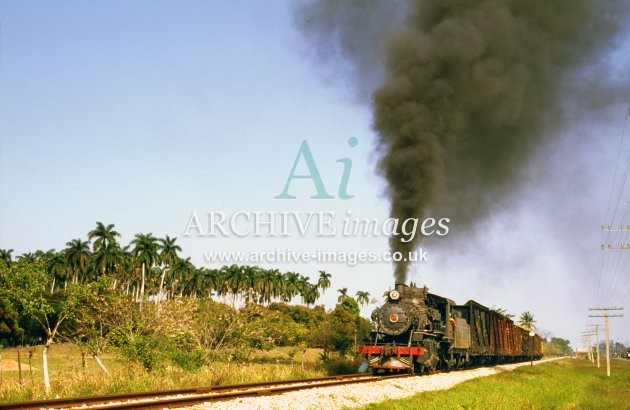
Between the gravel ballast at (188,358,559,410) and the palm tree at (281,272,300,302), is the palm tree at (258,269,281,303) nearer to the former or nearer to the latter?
the palm tree at (281,272,300,302)

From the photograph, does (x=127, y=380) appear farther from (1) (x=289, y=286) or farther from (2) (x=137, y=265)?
(1) (x=289, y=286)

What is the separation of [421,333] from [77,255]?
6591cm

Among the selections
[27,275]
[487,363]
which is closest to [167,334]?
[27,275]

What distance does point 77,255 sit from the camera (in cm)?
7644

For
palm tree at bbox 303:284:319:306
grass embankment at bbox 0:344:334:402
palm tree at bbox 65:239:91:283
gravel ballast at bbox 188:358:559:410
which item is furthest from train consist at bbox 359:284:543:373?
palm tree at bbox 303:284:319:306

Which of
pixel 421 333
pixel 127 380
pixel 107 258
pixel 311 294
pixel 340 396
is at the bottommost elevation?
pixel 340 396

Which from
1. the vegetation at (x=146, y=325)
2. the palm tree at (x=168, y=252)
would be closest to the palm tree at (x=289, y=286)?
the palm tree at (x=168, y=252)

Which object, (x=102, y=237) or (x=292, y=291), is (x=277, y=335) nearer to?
(x=102, y=237)

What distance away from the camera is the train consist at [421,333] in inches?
819

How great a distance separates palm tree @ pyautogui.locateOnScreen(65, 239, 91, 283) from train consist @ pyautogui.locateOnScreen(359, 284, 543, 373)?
60637 millimetres

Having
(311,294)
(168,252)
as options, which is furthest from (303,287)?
(168,252)

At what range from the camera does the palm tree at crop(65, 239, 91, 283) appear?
7625cm

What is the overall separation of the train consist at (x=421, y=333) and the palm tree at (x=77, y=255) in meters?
60.6

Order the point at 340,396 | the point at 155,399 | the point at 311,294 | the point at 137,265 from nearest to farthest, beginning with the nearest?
the point at 155,399
the point at 340,396
the point at 137,265
the point at 311,294
